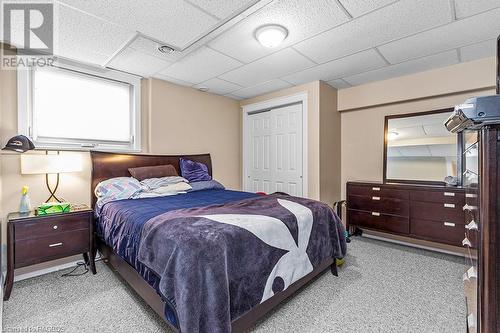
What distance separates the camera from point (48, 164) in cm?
242

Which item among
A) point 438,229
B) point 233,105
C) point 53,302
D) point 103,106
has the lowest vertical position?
point 53,302

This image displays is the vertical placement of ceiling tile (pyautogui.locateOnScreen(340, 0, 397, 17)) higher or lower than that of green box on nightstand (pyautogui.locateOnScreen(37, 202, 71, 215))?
higher

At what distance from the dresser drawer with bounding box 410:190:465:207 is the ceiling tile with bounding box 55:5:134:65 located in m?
3.84

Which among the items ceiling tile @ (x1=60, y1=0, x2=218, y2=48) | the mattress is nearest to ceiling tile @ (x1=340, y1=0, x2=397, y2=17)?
ceiling tile @ (x1=60, y1=0, x2=218, y2=48)

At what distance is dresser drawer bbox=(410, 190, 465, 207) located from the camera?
9.36 ft

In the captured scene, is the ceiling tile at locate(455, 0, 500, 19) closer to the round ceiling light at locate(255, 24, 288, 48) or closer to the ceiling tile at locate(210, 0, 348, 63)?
the ceiling tile at locate(210, 0, 348, 63)

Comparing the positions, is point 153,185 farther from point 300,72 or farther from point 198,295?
point 300,72

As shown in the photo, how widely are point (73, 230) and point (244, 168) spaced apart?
119 inches

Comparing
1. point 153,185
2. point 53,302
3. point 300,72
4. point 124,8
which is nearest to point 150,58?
point 124,8

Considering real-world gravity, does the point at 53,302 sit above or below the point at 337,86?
below

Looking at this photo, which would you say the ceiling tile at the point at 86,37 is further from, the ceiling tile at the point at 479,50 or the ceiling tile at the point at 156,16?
the ceiling tile at the point at 479,50

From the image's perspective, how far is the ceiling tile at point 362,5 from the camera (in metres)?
1.87

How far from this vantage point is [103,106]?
3.23 meters

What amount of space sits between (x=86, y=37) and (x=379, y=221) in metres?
4.20
